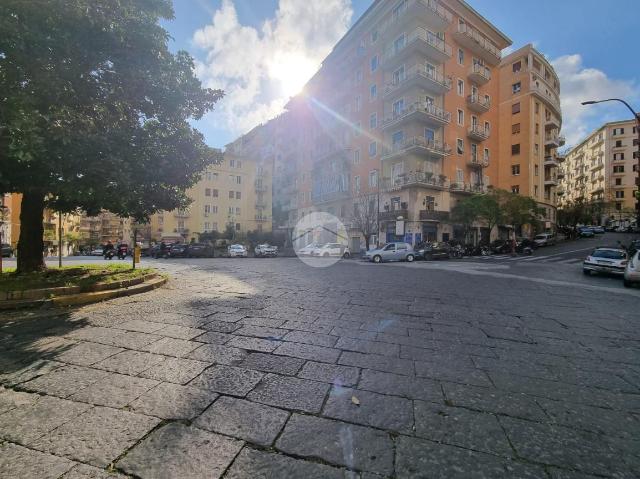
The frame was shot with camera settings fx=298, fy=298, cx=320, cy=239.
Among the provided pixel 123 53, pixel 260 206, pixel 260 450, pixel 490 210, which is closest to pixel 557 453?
pixel 260 450

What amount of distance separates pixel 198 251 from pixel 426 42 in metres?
30.3

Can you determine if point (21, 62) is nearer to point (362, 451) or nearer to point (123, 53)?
point (123, 53)

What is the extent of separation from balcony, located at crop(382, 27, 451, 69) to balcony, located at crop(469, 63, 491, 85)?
4.52 m

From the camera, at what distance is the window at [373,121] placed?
1350 inches

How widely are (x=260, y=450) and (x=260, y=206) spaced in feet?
211

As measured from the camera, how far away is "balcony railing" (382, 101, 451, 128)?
94.2ft

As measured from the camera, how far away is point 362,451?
1.85m

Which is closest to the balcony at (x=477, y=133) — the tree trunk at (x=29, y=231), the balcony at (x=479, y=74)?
the balcony at (x=479, y=74)

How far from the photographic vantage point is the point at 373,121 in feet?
114

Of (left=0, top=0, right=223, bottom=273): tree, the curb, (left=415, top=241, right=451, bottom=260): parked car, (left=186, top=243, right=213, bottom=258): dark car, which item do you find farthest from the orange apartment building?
the curb

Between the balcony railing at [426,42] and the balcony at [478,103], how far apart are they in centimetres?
554

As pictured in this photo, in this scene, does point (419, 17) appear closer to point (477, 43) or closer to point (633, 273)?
point (477, 43)

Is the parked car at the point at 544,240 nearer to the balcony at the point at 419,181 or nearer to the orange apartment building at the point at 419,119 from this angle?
the orange apartment building at the point at 419,119

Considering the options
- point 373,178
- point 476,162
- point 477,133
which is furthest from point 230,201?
point 477,133
